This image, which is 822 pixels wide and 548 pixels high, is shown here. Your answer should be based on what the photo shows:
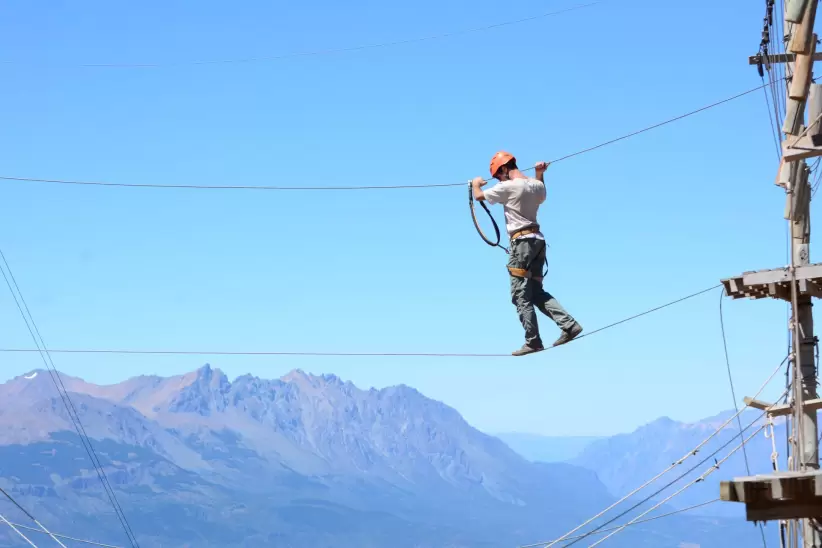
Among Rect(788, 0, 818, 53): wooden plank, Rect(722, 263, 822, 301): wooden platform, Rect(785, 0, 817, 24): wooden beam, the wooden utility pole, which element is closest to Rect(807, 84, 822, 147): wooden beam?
the wooden utility pole

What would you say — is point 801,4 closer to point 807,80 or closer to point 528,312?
point 807,80

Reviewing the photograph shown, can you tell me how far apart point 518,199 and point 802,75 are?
423 cm

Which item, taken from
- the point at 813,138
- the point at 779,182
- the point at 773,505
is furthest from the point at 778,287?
the point at 773,505

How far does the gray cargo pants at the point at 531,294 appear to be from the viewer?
59.5ft

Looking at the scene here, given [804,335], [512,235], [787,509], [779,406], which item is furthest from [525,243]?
[779,406]

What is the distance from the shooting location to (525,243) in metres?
18.1

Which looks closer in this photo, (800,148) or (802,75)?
(800,148)

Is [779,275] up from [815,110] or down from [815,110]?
down

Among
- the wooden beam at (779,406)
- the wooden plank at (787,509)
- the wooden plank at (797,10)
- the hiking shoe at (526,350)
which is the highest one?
the wooden plank at (797,10)

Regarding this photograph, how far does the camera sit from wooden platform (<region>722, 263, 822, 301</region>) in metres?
24.6

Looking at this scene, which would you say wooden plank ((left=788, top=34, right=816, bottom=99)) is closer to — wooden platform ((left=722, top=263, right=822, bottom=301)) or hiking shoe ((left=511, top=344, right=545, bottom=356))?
hiking shoe ((left=511, top=344, right=545, bottom=356))

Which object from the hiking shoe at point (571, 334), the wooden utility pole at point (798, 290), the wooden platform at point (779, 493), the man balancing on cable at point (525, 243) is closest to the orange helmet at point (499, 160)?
the man balancing on cable at point (525, 243)

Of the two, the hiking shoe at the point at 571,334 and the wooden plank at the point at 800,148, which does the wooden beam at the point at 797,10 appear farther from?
the hiking shoe at the point at 571,334

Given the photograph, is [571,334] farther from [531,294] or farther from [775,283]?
[775,283]
